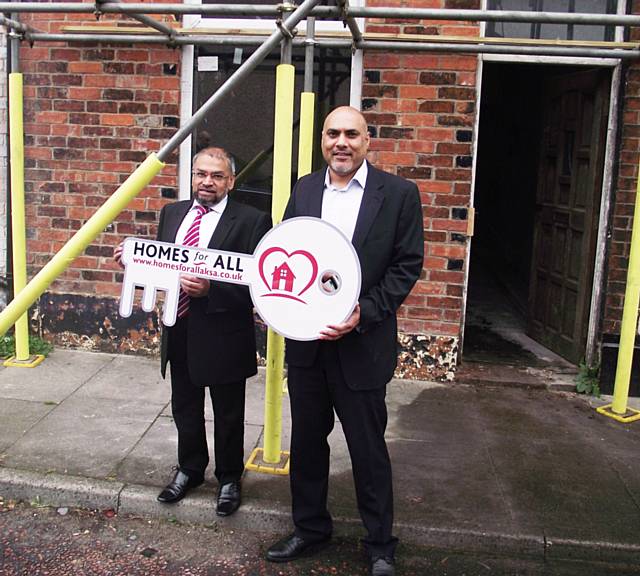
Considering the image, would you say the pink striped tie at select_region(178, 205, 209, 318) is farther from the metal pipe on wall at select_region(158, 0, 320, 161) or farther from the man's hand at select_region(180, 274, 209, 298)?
the metal pipe on wall at select_region(158, 0, 320, 161)

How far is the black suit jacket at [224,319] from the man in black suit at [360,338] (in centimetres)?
30

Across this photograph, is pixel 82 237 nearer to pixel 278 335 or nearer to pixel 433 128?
pixel 278 335

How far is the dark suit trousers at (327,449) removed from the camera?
3.25 metres

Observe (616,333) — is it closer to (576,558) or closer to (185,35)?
(576,558)

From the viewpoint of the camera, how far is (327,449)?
3473 mm

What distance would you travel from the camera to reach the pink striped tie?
3.57 metres

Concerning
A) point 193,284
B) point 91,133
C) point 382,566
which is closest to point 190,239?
point 193,284

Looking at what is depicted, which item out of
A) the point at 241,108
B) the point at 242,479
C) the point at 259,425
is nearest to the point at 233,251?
the point at 242,479

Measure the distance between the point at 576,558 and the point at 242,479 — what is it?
1739 millimetres

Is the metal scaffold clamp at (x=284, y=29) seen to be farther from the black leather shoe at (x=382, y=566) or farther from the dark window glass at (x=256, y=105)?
the black leather shoe at (x=382, y=566)

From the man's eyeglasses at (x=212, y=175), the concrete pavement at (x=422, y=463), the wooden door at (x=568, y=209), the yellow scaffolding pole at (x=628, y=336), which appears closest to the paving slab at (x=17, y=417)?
the concrete pavement at (x=422, y=463)

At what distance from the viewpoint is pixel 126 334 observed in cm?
598

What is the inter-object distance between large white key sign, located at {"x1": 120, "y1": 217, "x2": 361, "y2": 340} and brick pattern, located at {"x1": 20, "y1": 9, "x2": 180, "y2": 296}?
251cm

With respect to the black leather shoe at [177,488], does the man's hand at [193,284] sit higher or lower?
higher
